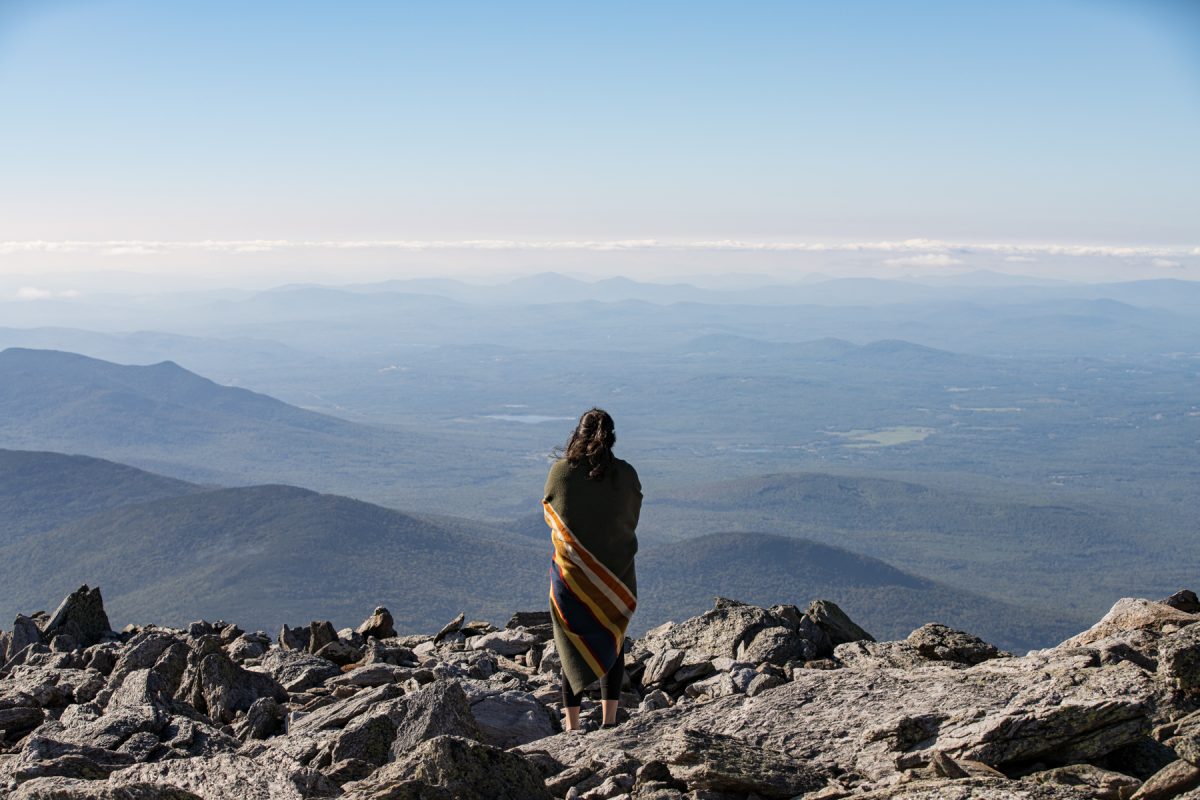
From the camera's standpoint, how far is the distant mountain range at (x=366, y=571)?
129375mm

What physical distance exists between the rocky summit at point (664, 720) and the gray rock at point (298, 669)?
5 cm

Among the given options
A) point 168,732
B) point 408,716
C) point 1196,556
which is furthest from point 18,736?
point 1196,556

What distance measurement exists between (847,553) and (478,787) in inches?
6523

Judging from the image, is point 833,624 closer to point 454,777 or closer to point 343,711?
point 343,711

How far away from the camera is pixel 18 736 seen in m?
11.4

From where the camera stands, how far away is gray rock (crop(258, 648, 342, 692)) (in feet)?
44.1

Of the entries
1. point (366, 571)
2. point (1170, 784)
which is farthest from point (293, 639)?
point (366, 571)

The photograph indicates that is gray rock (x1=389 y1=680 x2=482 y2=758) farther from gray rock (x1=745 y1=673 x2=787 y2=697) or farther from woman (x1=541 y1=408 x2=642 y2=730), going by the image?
gray rock (x1=745 y1=673 x2=787 y2=697)

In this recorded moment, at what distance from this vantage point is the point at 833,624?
14.7 metres

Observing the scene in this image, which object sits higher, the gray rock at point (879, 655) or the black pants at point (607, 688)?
the black pants at point (607, 688)

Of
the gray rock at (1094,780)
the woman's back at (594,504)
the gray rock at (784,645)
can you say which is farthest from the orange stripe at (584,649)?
the gray rock at (1094,780)

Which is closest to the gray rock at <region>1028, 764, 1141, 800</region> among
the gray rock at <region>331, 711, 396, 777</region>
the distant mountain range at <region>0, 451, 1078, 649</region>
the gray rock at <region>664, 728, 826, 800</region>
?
the gray rock at <region>664, 728, 826, 800</region>

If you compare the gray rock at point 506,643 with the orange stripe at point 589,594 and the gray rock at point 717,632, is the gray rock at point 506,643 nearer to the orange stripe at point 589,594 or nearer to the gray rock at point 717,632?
the gray rock at point 717,632

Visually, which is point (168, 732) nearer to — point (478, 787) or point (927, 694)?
point (478, 787)
